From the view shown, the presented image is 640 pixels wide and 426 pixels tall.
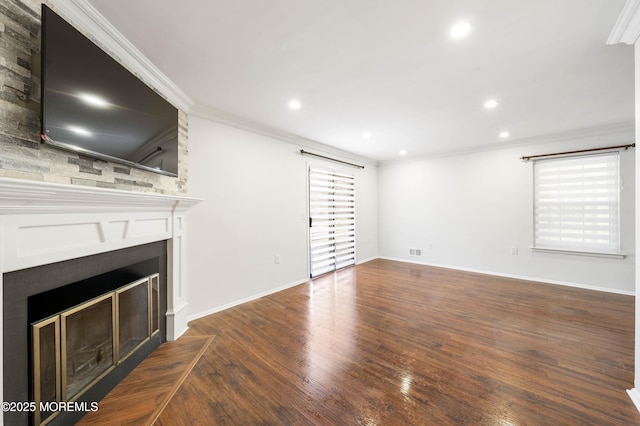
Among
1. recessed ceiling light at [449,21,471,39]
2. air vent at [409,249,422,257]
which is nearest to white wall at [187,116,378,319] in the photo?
recessed ceiling light at [449,21,471,39]

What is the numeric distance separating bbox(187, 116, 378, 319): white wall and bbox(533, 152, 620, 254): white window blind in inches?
158

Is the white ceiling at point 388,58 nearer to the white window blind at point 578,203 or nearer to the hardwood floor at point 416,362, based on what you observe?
the white window blind at point 578,203

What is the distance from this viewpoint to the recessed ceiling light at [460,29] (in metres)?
1.58

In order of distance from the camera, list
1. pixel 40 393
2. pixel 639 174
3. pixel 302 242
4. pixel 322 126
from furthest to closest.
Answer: pixel 302 242, pixel 322 126, pixel 639 174, pixel 40 393

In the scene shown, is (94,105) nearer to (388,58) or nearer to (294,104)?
(294,104)

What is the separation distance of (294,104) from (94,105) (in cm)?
179

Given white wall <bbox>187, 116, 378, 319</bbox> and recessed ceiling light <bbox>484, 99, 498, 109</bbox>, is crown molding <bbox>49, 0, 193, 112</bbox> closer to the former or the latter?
white wall <bbox>187, 116, 378, 319</bbox>

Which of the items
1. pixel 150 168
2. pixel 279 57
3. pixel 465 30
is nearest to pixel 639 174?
pixel 465 30

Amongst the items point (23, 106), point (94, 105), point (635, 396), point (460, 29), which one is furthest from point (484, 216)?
point (23, 106)

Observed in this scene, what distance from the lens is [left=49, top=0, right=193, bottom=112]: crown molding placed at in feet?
4.69

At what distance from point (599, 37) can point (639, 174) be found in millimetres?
1000

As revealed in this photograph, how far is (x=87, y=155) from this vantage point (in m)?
1.50

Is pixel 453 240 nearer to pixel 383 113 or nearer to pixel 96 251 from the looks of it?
pixel 383 113

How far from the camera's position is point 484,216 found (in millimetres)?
4703
